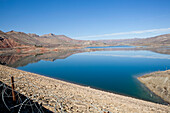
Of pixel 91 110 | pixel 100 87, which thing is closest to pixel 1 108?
pixel 91 110

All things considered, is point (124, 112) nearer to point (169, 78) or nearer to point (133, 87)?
point (133, 87)

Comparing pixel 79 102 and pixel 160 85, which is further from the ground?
pixel 79 102

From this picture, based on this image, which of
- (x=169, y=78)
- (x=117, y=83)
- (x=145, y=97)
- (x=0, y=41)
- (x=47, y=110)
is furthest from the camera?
(x=0, y=41)

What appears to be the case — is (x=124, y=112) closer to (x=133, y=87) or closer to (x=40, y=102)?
(x=40, y=102)

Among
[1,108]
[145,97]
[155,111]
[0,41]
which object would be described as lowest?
[145,97]

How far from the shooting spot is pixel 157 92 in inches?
405

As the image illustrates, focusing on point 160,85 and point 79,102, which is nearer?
point 79,102

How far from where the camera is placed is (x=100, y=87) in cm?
1250

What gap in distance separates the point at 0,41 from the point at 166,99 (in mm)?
75091

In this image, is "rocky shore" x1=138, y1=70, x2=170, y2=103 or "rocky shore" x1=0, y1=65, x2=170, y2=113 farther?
"rocky shore" x1=138, y1=70, x2=170, y2=103

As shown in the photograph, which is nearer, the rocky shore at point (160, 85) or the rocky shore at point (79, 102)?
the rocky shore at point (79, 102)

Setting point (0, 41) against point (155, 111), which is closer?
point (155, 111)

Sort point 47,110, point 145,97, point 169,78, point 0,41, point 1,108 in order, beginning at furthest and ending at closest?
1. point 0,41
2. point 169,78
3. point 145,97
4. point 47,110
5. point 1,108

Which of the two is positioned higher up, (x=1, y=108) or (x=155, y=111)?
(x=1, y=108)
